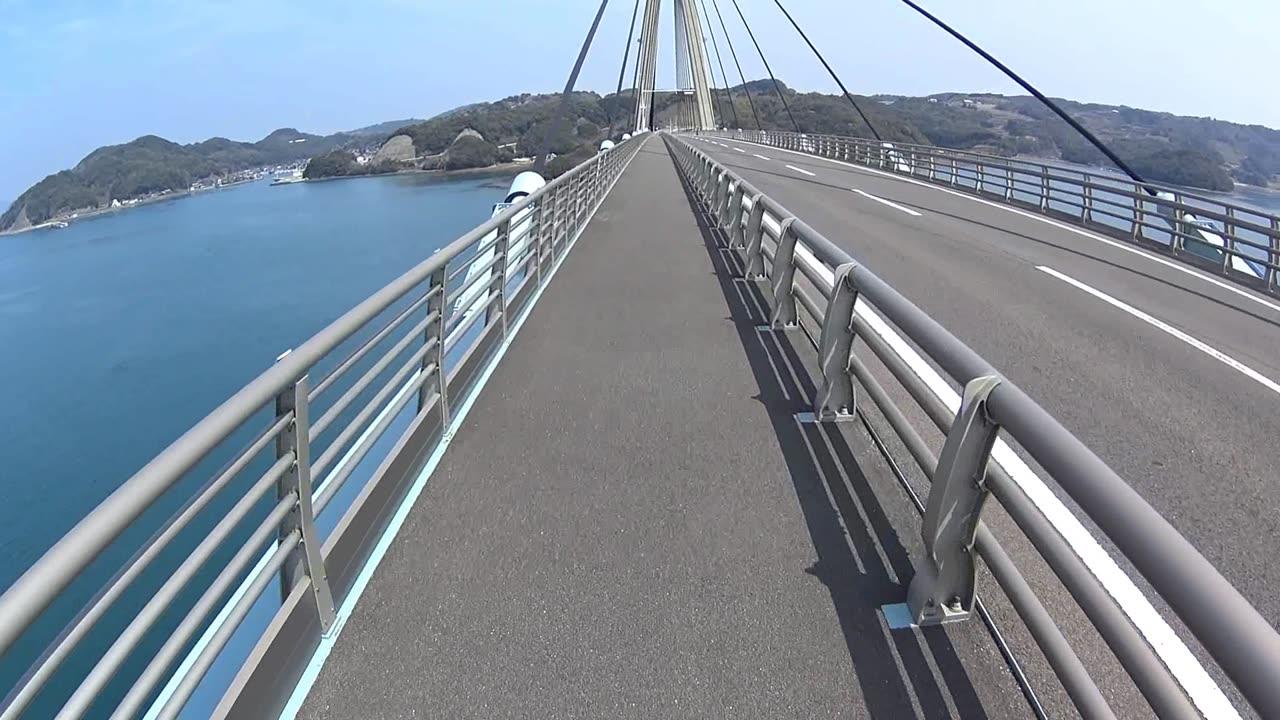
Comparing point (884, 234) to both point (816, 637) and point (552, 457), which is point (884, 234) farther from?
point (816, 637)

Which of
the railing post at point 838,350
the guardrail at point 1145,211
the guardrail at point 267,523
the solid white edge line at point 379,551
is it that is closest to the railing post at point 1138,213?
the guardrail at point 1145,211

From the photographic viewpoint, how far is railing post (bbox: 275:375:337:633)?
2.47 m

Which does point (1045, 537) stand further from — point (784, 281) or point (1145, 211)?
point (1145, 211)

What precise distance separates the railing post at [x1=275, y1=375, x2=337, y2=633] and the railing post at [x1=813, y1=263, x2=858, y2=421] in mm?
2939

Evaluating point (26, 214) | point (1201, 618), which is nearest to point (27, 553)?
point (1201, 618)

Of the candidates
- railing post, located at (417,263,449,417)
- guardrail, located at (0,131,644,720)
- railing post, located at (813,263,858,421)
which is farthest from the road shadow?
guardrail, located at (0,131,644,720)

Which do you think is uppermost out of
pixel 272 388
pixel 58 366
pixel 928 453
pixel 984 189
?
pixel 984 189

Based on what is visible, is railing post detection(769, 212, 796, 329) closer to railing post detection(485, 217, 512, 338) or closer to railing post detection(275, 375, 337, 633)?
railing post detection(485, 217, 512, 338)

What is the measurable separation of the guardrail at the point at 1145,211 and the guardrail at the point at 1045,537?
31.5ft

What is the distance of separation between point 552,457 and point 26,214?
67.9 meters

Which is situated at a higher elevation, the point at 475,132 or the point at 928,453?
the point at 475,132

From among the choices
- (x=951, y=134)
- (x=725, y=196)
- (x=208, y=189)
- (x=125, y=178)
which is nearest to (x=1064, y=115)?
(x=725, y=196)

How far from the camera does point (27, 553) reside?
11.4 metres

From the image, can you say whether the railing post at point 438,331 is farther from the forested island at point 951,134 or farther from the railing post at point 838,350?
the forested island at point 951,134
